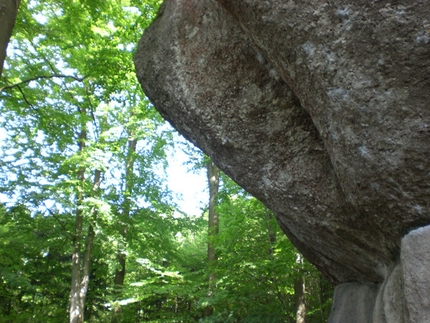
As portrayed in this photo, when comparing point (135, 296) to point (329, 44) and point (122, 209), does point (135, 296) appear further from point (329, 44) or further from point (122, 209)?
point (329, 44)

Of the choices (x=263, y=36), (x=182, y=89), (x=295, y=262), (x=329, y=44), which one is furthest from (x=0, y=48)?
(x=295, y=262)

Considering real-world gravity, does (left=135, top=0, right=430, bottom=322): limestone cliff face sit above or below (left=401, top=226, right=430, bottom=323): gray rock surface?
above

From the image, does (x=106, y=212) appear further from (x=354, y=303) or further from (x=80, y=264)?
(x=354, y=303)

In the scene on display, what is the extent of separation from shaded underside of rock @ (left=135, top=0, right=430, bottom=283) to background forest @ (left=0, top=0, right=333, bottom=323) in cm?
423

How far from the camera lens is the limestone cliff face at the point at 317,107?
209 cm

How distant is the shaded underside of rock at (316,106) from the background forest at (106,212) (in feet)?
13.9

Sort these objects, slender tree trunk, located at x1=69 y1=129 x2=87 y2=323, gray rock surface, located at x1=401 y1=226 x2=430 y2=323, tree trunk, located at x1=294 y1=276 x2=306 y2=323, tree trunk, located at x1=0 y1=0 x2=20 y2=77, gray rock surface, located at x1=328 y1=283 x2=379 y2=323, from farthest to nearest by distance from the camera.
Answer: slender tree trunk, located at x1=69 y1=129 x2=87 y2=323 → tree trunk, located at x1=294 y1=276 x2=306 y2=323 → tree trunk, located at x1=0 y1=0 x2=20 y2=77 → gray rock surface, located at x1=328 y1=283 x2=379 y2=323 → gray rock surface, located at x1=401 y1=226 x2=430 y2=323

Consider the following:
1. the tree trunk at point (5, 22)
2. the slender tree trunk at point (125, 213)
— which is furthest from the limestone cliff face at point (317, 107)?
the slender tree trunk at point (125, 213)

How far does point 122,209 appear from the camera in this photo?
38.7 feet

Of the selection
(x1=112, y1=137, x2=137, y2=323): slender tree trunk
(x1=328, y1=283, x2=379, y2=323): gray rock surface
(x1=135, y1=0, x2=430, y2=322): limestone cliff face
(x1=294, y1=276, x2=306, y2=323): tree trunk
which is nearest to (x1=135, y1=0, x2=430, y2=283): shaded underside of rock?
(x1=135, y1=0, x2=430, y2=322): limestone cliff face

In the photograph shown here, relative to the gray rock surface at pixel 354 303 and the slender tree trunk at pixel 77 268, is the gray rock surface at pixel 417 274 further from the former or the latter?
the slender tree trunk at pixel 77 268

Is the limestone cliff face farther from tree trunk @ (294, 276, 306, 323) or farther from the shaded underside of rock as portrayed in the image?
tree trunk @ (294, 276, 306, 323)

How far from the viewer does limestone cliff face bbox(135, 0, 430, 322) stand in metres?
2.09

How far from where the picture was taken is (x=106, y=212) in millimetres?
10375
